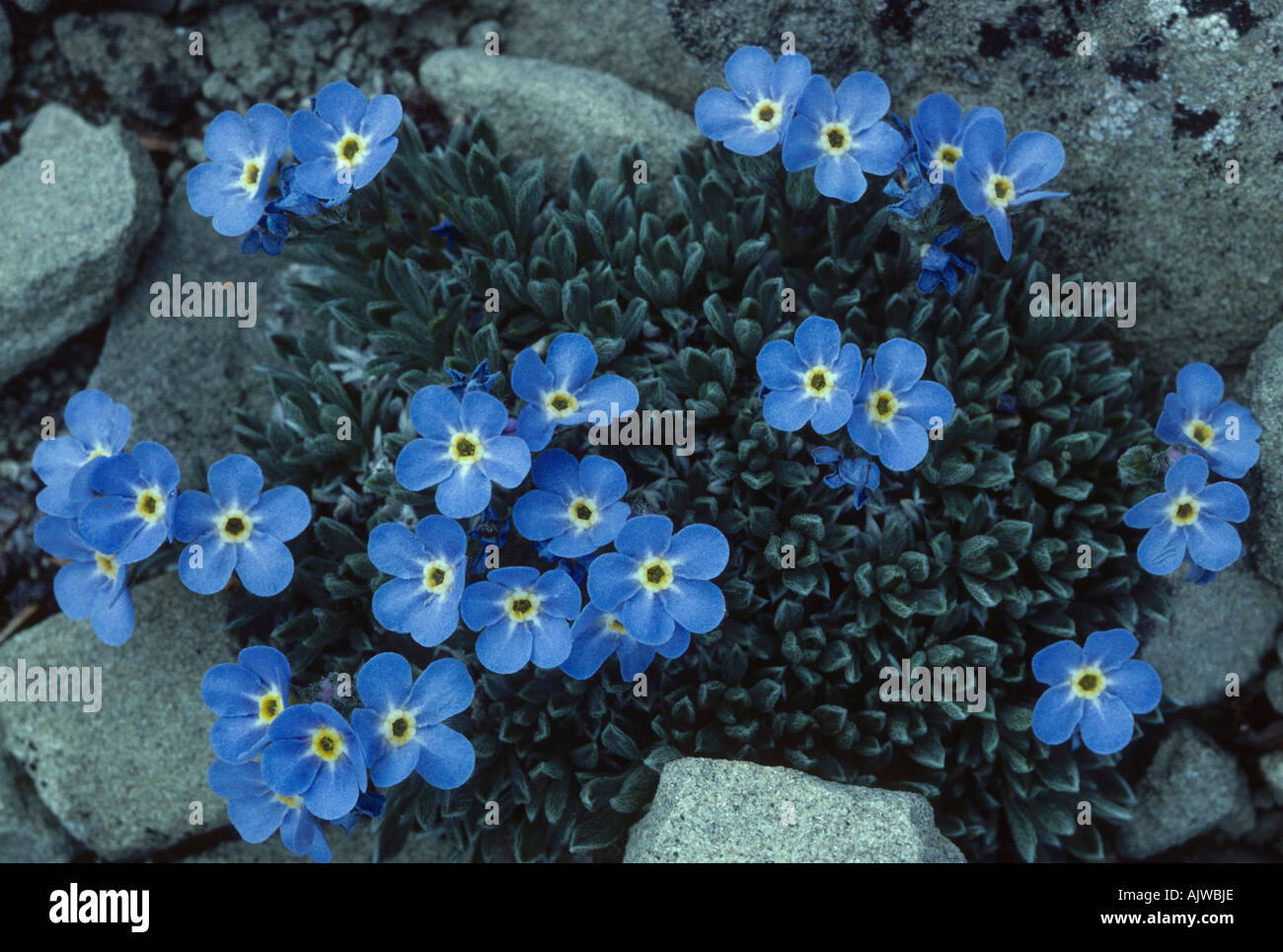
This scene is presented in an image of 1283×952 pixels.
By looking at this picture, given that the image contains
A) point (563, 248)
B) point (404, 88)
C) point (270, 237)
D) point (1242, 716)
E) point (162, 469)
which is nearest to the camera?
point (162, 469)

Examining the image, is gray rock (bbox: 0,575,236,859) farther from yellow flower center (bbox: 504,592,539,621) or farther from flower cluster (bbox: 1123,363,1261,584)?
flower cluster (bbox: 1123,363,1261,584)

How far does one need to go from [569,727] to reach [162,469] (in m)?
2.05

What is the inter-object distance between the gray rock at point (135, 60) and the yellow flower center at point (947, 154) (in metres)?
4.08

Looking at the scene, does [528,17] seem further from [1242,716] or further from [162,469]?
[1242,716]

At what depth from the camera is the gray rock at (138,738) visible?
568 cm

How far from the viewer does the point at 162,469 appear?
15.3 ft

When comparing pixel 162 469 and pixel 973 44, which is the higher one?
pixel 973 44

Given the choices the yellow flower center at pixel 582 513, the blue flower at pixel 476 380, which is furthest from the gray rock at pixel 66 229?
the yellow flower center at pixel 582 513

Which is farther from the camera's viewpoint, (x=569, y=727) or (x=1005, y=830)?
(x=1005, y=830)

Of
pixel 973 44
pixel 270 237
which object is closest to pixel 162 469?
pixel 270 237

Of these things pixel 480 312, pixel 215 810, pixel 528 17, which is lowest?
pixel 215 810

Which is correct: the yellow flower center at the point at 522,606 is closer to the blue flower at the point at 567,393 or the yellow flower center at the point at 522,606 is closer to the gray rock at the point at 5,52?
the blue flower at the point at 567,393

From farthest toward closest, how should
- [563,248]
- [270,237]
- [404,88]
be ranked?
[404,88] < [563,248] < [270,237]

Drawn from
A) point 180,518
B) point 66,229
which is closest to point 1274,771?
point 180,518
